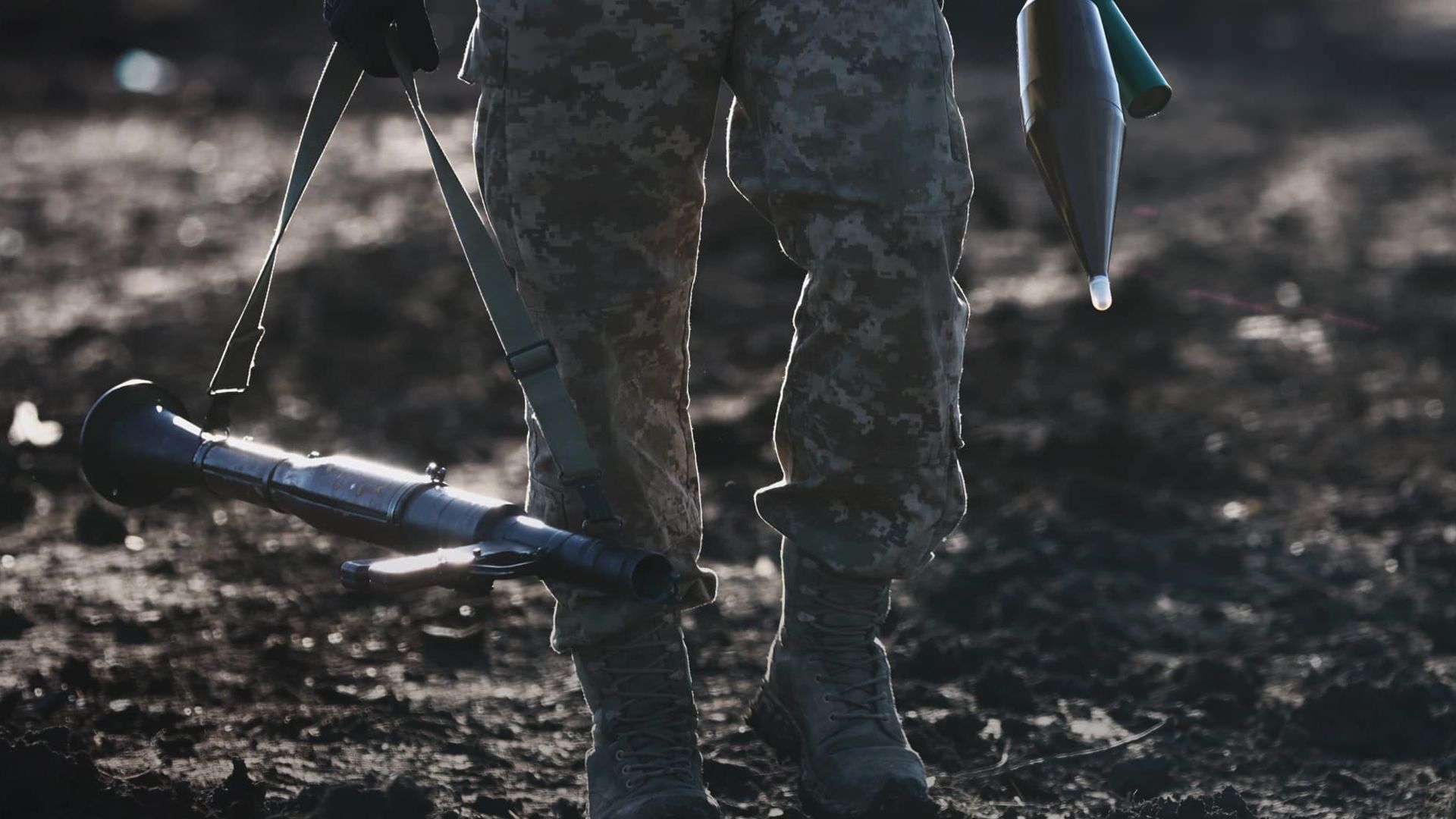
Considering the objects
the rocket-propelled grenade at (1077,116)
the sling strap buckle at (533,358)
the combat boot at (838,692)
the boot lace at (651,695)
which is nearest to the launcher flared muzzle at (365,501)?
the sling strap buckle at (533,358)

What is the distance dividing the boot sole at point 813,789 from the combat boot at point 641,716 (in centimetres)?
14

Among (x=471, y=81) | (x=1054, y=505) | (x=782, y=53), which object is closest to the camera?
(x=782, y=53)

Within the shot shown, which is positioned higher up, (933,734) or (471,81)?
(471,81)

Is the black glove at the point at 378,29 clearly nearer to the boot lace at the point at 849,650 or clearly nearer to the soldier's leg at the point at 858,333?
the soldier's leg at the point at 858,333

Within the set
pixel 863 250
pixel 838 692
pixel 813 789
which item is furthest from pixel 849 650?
pixel 863 250

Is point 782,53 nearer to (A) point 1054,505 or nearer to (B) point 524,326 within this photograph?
(B) point 524,326

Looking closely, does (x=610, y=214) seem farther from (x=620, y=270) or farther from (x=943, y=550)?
(x=943, y=550)

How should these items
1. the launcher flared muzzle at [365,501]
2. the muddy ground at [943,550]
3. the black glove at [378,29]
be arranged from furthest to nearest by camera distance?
the muddy ground at [943,550]
the black glove at [378,29]
the launcher flared muzzle at [365,501]

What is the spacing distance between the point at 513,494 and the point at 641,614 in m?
1.51

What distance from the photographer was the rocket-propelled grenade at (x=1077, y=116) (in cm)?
209

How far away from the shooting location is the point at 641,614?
2.23m

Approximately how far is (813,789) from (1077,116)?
96cm

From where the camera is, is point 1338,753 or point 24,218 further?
point 24,218

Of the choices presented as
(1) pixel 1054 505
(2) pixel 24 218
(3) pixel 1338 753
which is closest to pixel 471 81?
(3) pixel 1338 753
